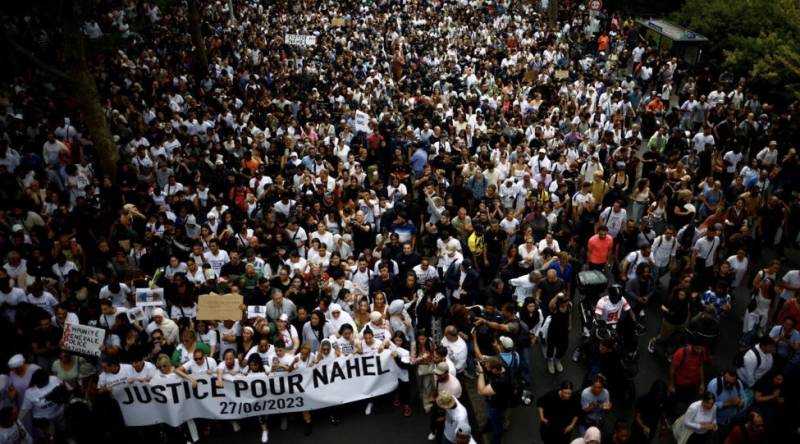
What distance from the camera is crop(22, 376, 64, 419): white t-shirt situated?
7070mm

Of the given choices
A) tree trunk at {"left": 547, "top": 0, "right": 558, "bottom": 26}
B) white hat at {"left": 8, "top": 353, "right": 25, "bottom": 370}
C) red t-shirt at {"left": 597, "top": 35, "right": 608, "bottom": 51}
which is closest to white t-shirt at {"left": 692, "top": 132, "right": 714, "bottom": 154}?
red t-shirt at {"left": 597, "top": 35, "right": 608, "bottom": 51}

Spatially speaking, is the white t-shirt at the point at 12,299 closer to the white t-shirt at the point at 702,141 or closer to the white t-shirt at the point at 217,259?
the white t-shirt at the point at 217,259

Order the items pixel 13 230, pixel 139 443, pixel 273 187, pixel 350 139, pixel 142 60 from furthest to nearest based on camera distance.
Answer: pixel 142 60 → pixel 350 139 → pixel 273 187 → pixel 13 230 → pixel 139 443

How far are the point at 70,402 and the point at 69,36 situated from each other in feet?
26.3

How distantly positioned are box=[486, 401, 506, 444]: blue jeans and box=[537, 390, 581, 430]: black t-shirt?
0.68m

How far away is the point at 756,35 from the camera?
19562mm

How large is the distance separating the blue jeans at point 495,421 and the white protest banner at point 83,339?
15.5 feet

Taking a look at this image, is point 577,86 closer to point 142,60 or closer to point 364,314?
point 364,314

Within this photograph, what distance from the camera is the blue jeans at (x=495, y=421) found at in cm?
711

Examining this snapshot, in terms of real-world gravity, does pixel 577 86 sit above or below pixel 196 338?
above

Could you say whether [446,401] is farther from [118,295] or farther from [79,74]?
[79,74]

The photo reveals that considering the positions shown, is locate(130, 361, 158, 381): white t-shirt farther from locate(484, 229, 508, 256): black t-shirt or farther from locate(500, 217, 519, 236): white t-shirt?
locate(500, 217, 519, 236): white t-shirt

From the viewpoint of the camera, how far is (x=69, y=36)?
12.0 metres

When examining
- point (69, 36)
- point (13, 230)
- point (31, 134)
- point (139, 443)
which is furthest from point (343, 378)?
point (31, 134)
